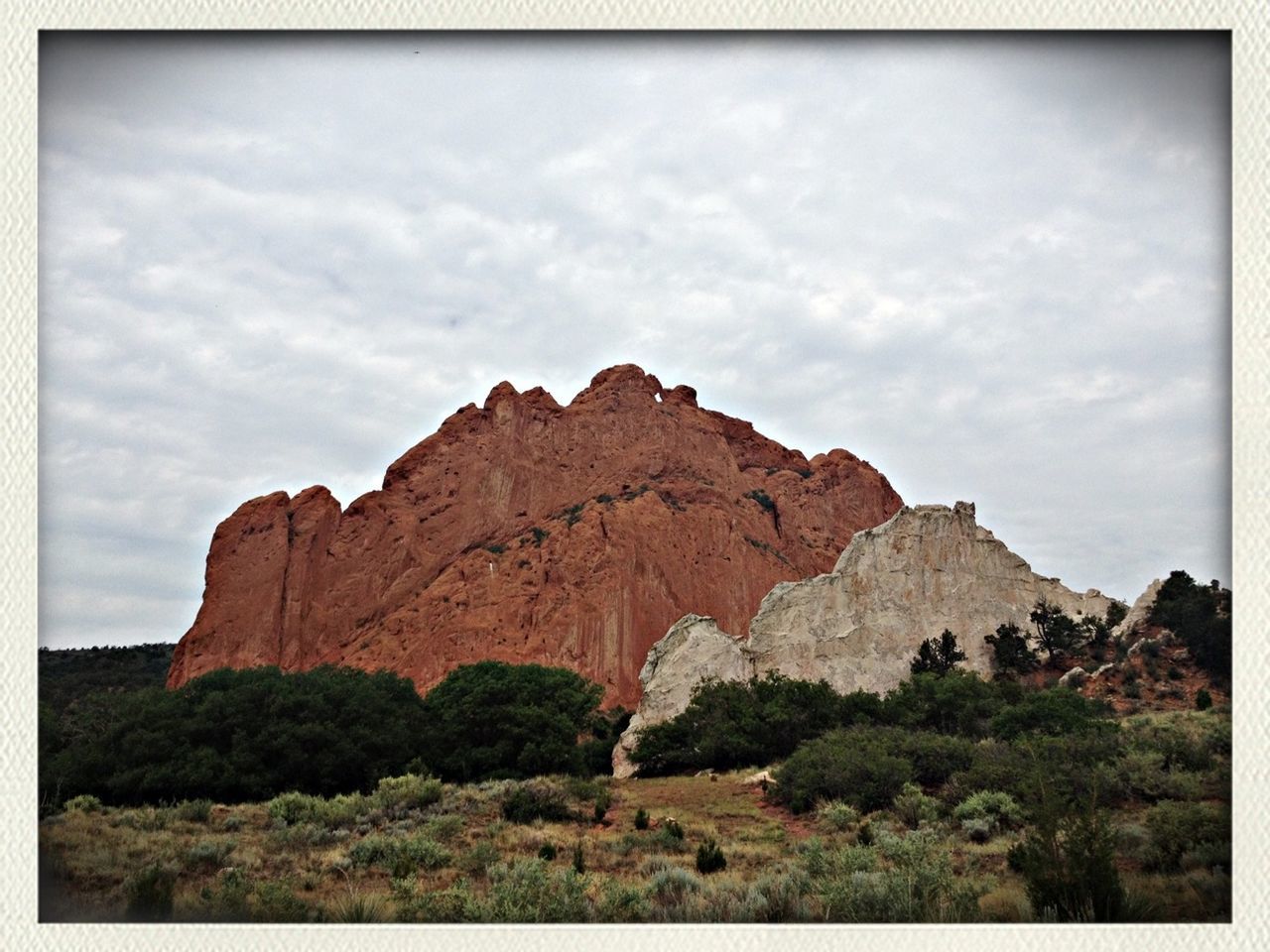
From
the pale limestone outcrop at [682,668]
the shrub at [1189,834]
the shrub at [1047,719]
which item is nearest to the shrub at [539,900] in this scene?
the shrub at [1189,834]

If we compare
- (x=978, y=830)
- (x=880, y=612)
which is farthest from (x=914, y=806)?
(x=880, y=612)

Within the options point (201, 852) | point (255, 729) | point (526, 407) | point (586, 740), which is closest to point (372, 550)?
point (526, 407)

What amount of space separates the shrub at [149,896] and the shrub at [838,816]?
7.91 meters

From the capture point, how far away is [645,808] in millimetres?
15109

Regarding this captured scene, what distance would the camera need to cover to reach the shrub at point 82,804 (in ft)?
35.5

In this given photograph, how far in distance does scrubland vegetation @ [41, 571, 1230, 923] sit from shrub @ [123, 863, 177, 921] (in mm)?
28

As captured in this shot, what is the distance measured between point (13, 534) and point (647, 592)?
34.3 m

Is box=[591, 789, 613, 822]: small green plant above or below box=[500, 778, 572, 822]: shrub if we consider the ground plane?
below

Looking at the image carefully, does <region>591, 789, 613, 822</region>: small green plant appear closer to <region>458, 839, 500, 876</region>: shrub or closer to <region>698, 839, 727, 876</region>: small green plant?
<region>458, 839, 500, 876</region>: shrub

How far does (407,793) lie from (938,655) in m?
18.5

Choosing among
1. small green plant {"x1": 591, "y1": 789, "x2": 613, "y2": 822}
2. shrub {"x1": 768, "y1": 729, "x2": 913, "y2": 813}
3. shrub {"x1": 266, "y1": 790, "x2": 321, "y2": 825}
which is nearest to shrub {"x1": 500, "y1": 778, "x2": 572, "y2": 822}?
small green plant {"x1": 591, "y1": 789, "x2": 613, "y2": 822}

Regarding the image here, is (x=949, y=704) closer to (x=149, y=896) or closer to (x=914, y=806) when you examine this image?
(x=914, y=806)

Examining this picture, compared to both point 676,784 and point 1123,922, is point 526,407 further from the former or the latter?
point 1123,922

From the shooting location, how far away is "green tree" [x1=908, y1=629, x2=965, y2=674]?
27.5 m
